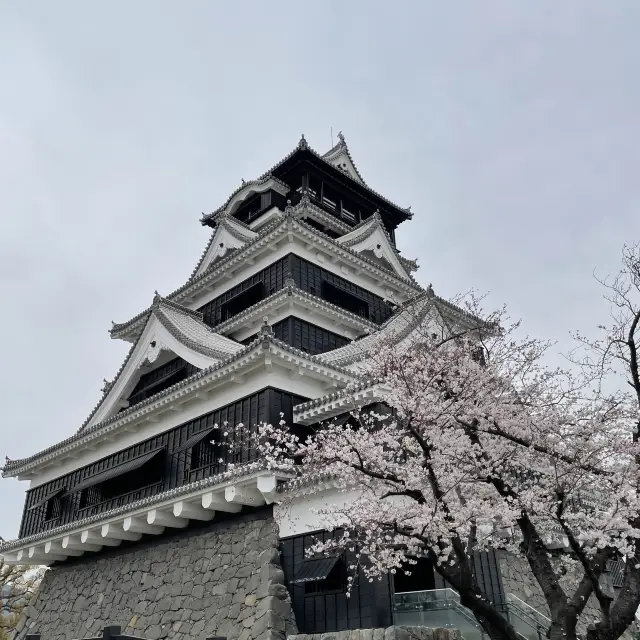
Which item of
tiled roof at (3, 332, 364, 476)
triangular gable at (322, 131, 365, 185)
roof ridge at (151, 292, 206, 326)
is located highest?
triangular gable at (322, 131, 365, 185)

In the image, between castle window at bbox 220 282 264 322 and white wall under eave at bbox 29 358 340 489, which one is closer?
white wall under eave at bbox 29 358 340 489

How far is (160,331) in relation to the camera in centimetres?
1861

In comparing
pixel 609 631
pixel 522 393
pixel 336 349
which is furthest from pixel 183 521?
pixel 609 631

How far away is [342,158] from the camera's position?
2677 centimetres

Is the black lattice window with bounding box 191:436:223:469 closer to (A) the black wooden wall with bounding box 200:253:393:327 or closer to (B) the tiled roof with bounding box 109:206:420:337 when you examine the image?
(A) the black wooden wall with bounding box 200:253:393:327

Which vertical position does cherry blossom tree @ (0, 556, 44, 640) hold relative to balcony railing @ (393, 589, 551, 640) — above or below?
above

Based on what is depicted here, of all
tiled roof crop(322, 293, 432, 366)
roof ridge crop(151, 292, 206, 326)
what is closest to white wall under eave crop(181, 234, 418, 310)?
roof ridge crop(151, 292, 206, 326)

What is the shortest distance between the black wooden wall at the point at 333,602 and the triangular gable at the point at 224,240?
12395 mm

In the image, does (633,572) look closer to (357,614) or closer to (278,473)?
(357,614)

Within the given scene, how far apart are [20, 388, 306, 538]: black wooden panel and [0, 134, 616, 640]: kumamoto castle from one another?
0.16ft

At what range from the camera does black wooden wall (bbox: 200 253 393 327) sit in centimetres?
1862

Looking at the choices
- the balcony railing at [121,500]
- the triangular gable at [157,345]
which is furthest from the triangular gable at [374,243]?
the balcony railing at [121,500]

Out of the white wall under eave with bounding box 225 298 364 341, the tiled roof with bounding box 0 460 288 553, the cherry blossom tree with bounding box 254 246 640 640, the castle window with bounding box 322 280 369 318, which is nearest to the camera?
the cherry blossom tree with bounding box 254 246 640 640

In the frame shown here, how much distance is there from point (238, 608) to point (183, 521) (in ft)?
9.48
